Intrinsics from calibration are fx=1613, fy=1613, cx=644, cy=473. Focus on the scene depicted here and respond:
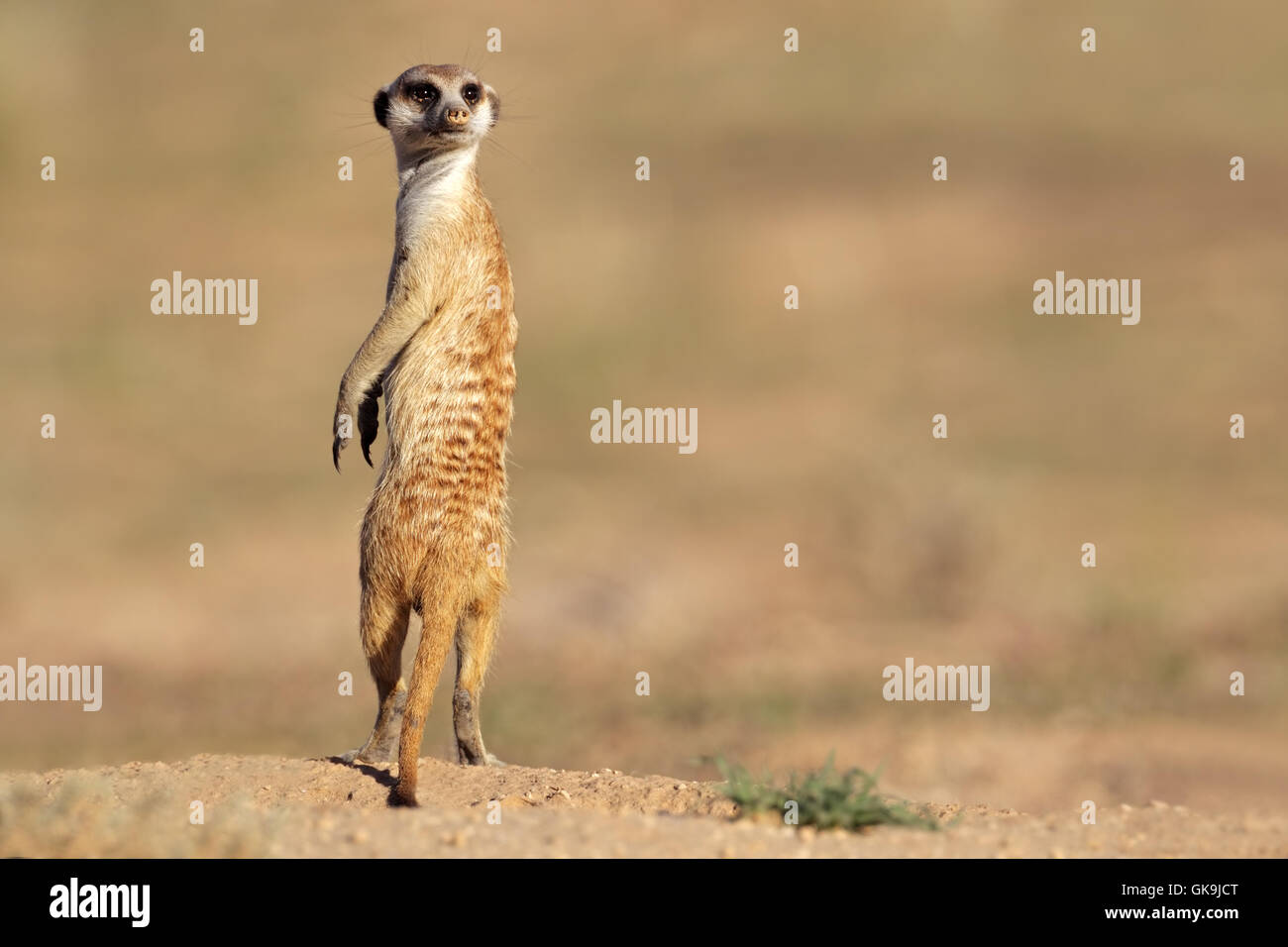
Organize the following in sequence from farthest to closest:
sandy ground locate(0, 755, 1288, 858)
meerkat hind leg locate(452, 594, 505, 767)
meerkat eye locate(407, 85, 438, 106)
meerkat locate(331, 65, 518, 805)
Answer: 1. meerkat eye locate(407, 85, 438, 106)
2. meerkat hind leg locate(452, 594, 505, 767)
3. meerkat locate(331, 65, 518, 805)
4. sandy ground locate(0, 755, 1288, 858)

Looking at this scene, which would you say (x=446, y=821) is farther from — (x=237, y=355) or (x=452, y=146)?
(x=237, y=355)

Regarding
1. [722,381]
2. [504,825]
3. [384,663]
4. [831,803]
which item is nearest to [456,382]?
[384,663]

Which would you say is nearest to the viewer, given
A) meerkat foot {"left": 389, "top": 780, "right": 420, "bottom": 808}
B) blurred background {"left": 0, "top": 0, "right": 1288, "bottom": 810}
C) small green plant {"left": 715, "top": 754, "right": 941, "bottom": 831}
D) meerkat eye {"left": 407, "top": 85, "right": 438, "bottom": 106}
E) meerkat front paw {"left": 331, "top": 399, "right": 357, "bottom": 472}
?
small green plant {"left": 715, "top": 754, "right": 941, "bottom": 831}

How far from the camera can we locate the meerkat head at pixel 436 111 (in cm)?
774

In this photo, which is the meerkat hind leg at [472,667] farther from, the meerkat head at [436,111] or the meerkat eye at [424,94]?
the meerkat eye at [424,94]

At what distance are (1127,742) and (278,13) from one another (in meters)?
25.9

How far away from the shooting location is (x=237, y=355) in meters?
26.2

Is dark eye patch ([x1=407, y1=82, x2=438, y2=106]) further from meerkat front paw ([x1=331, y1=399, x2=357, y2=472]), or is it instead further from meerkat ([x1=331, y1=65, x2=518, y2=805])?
meerkat front paw ([x1=331, y1=399, x2=357, y2=472])

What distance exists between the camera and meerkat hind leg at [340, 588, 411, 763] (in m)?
7.33

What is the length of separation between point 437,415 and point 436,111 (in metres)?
1.54

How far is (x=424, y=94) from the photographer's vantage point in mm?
7863

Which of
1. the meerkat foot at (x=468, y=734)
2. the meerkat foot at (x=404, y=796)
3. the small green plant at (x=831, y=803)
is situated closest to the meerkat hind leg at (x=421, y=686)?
the meerkat foot at (x=404, y=796)

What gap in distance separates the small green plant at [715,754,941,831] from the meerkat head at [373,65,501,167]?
3.45 meters

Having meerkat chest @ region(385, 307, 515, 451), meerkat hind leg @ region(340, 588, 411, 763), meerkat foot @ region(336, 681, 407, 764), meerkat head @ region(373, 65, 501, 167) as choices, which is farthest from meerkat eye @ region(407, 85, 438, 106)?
meerkat foot @ region(336, 681, 407, 764)
